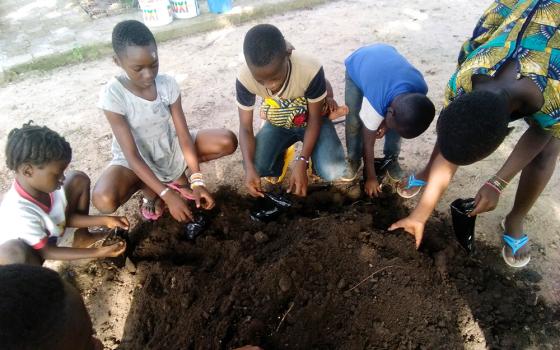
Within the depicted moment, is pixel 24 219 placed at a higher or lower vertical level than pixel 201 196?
higher

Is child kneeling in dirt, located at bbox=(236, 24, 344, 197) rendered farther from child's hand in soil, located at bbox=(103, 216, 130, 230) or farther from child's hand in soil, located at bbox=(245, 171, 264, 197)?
child's hand in soil, located at bbox=(103, 216, 130, 230)

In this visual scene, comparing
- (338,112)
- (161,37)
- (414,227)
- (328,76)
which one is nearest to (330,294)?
(414,227)

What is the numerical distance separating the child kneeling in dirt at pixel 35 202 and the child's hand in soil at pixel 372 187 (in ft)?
4.97

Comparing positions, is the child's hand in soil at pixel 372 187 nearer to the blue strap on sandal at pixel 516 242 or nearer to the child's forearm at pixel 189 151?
the blue strap on sandal at pixel 516 242

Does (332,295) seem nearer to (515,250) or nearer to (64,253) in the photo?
(515,250)

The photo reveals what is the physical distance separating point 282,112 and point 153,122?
0.78 metres

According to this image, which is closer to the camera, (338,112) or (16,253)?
(16,253)

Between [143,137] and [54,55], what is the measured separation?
3038 millimetres

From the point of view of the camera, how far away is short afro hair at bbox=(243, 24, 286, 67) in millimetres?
1780

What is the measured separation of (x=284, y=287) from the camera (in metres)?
1.78

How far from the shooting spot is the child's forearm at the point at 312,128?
7.29ft

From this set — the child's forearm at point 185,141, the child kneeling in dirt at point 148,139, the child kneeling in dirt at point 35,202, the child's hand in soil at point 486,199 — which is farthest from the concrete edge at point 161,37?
the child's hand in soil at point 486,199

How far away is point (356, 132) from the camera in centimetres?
254

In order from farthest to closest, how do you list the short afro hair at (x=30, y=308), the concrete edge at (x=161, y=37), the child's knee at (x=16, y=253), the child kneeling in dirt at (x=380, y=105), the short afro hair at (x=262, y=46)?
1. the concrete edge at (x=161, y=37)
2. the child kneeling in dirt at (x=380, y=105)
3. the short afro hair at (x=262, y=46)
4. the child's knee at (x=16, y=253)
5. the short afro hair at (x=30, y=308)
